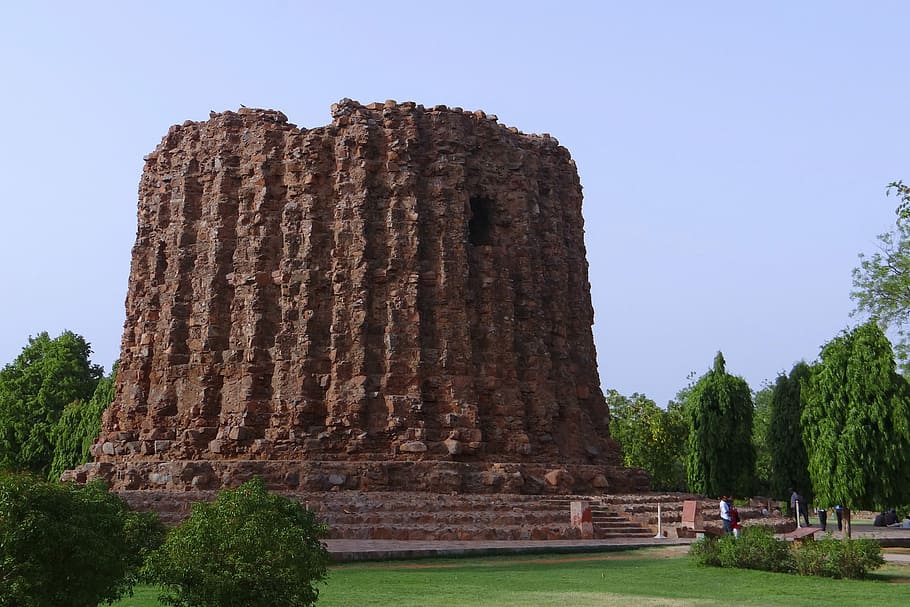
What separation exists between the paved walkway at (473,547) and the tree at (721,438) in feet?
35.0

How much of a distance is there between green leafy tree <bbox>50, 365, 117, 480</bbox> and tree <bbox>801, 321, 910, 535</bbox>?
1949cm

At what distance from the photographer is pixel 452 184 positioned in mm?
21172

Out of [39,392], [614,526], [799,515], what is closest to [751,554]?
[614,526]

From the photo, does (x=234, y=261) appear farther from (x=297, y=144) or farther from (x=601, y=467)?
(x=601, y=467)

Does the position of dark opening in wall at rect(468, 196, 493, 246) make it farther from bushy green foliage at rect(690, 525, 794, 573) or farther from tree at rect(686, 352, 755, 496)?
bushy green foliage at rect(690, 525, 794, 573)

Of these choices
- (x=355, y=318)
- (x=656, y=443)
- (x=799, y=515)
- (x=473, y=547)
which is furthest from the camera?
(x=656, y=443)

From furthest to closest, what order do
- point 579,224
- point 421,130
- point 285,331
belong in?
point 579,224 < point 421,130 < point 285,331

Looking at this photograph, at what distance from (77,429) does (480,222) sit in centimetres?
1539

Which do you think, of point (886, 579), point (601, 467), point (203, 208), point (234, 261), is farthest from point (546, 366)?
point (886, 579)

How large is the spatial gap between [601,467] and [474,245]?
18.5 feet

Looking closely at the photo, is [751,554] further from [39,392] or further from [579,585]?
[39,392]

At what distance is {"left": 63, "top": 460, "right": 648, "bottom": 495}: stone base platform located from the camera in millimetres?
18000

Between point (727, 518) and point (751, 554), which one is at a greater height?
point (727, 518)

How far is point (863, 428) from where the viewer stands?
16.6 meters
